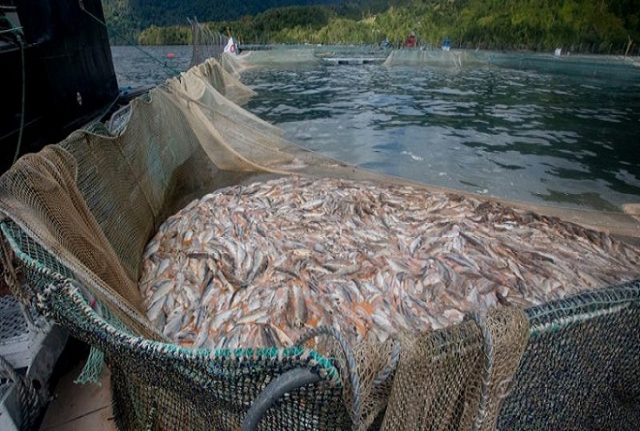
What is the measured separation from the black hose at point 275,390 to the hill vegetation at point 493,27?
228ft

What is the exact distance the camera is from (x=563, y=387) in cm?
205

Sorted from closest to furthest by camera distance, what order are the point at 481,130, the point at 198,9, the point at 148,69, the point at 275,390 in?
the point at 275,390 → the point at 481,130 → the point at 148,69 → the point at 198,9

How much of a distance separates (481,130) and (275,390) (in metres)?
17.5

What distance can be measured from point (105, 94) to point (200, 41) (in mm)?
7867

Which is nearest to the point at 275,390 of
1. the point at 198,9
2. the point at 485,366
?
the point at 485,366

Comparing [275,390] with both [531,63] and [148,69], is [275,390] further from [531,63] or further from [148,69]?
[148,69]

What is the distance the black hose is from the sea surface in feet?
31.0

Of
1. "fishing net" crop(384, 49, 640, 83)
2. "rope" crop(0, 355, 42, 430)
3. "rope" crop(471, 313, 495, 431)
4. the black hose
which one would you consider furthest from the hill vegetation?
"rope" crop(0, 355, 42, 430)

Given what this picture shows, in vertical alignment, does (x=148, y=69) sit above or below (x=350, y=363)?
below

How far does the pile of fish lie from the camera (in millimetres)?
4074

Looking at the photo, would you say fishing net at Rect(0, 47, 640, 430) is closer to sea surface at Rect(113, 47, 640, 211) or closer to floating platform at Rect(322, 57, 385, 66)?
sea surface at Rect(113, 47, 640, 211)

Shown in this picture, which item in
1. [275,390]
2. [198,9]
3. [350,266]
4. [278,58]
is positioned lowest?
[350,266]

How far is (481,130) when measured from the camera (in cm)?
1633

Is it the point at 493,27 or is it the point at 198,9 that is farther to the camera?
the point at 198,9
